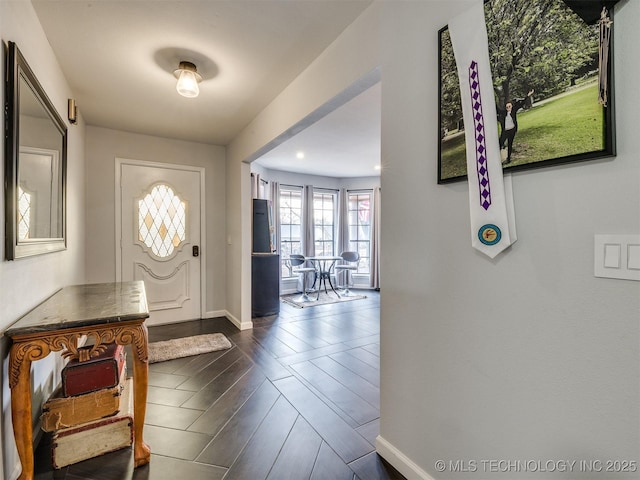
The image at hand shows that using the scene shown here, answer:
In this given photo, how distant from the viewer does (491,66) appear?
114cm

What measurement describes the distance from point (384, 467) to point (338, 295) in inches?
176

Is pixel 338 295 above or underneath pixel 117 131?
underneath

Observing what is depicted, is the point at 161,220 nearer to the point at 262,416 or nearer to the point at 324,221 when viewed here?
the point at 262,416

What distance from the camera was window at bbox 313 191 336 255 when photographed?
6.82 m

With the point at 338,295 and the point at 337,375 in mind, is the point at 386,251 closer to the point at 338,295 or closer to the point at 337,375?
the point at 337,375

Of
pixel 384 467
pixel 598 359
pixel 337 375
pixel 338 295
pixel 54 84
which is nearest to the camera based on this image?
pixel 598 359

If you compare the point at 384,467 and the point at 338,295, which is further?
the point at 338,295

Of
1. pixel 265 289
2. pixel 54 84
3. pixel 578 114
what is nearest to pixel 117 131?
pixel 54 84

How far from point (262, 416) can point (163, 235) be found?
9.70ft

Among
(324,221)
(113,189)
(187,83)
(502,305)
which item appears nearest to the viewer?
(502,305)

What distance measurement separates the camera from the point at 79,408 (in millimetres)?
1602

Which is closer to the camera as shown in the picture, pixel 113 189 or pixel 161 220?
pixel 113 189

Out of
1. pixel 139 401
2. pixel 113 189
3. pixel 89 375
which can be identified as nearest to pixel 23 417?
pixel 89 375

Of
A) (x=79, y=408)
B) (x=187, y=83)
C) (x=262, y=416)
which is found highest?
(x=187, y=83)
